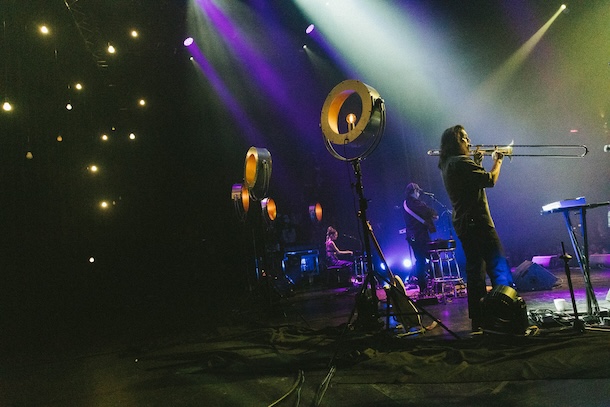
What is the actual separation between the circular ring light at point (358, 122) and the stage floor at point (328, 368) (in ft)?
5.38

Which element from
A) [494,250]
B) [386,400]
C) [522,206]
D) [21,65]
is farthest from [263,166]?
[522,206]

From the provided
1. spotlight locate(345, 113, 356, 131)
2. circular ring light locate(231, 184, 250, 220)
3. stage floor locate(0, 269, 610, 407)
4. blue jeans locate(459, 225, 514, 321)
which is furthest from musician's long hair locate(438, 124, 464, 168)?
circular ring light locate(231, 184, 250, 220)

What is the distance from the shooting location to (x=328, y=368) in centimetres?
279

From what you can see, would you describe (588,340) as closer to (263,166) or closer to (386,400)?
(386,400)

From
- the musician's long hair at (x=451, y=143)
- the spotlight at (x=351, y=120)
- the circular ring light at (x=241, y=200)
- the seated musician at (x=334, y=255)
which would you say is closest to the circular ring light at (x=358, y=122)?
the spotlight at (x=351, y=120)

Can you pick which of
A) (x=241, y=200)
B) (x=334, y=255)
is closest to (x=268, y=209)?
(x=241, y=200)

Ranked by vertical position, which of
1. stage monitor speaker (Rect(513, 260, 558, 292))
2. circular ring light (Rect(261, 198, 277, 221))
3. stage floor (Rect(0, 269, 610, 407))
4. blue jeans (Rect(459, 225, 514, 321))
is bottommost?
stage floor (Rect(0, 269, 610, 407))

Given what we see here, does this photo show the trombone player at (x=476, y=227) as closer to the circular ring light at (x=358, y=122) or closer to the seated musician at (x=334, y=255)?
the circular ring light at (x=358, y=122)

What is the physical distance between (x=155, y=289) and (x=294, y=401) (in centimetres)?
935

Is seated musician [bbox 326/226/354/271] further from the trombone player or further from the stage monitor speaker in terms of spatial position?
the trombone player

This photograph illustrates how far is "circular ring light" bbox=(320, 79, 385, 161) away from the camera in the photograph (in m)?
3.21

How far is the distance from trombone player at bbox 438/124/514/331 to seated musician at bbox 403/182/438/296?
2.74m

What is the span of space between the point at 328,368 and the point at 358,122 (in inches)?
87.1

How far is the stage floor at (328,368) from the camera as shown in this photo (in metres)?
2.15
